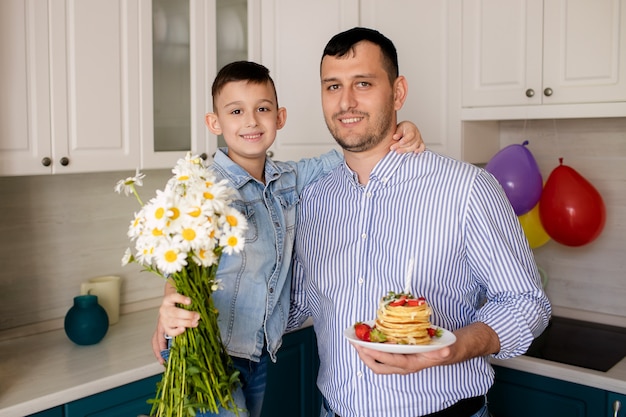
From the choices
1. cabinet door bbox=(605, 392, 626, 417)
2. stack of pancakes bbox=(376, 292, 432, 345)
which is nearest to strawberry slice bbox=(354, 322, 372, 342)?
stack of pancakes bbox=(376, 292, 432, 345)

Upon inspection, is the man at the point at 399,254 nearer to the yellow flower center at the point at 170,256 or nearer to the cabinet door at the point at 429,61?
the yellow flower center at the point at 170,256

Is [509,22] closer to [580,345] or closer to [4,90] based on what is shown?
[580,345]

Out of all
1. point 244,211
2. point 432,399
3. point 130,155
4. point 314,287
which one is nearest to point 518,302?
point 432,399

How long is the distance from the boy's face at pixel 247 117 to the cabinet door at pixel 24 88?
1.93ft

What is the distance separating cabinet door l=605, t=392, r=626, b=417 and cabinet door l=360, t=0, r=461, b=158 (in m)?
1.06

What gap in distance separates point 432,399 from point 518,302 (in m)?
0.30

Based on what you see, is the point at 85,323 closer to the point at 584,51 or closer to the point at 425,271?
the point at 425,271

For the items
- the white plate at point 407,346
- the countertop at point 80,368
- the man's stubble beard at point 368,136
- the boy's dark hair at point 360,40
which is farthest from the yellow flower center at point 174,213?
the countertop at point 80,368

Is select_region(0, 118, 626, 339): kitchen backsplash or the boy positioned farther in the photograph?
select_region(0, 118, 626, 339): kitchen backsplash

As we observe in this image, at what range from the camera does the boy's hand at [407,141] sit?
1.80 m

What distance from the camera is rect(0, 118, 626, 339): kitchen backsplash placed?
99.0 inches

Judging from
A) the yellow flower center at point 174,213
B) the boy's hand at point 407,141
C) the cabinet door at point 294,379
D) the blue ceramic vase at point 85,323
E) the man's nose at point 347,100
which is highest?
the man's nose at point 347,100

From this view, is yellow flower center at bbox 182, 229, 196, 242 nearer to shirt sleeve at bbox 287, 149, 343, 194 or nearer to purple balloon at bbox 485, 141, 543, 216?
shirt sleeve at bbox 287, 149, 343, 194

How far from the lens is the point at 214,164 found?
1.92 m
